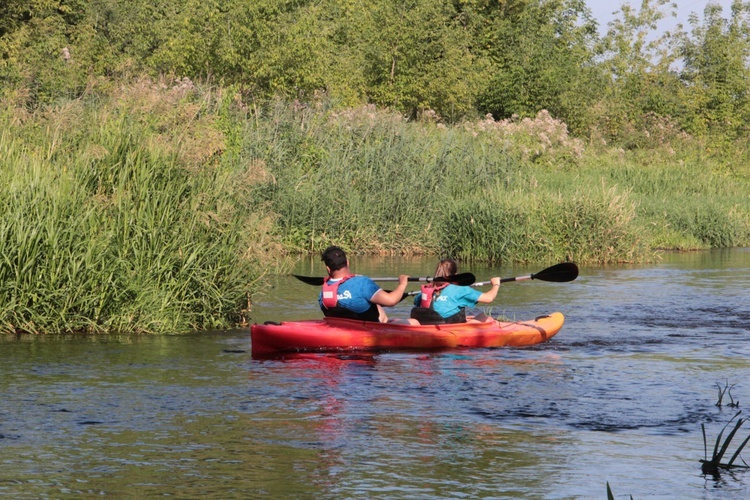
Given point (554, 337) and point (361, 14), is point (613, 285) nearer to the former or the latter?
point (554, 337)

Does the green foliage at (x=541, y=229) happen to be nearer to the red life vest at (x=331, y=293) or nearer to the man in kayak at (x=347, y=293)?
the man in kayak at (x=347, y=293)

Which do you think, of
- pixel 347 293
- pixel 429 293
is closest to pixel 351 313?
pixel 347 293

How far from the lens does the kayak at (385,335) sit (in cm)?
1138

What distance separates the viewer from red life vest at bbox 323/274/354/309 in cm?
1183

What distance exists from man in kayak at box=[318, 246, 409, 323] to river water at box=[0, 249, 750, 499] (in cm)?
55

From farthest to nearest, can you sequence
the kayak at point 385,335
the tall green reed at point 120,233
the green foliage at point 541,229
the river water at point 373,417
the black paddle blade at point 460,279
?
the green foliage at point 541,229 → the black paddle blade at point 460,279 → the tall green reed at point 120,233 → the kayak at point 385,335 → the river water at point 373,417

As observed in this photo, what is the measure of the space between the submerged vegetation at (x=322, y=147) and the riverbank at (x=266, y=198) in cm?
4

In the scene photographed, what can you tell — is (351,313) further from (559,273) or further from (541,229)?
(541,229)

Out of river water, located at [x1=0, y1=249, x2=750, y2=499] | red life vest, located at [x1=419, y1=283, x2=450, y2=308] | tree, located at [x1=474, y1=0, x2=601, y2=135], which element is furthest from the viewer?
tree, located at [x1=474, y1=0, x2=601, y2=135]

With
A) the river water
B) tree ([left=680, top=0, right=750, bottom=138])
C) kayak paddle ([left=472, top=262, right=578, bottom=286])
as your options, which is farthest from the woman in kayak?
tree ([left=680, top=0, right=750, bottom=138])

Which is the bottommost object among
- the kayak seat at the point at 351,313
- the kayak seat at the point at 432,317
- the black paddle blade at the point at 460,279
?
the kayak seat at the point at 432,317

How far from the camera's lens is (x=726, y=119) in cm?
4744

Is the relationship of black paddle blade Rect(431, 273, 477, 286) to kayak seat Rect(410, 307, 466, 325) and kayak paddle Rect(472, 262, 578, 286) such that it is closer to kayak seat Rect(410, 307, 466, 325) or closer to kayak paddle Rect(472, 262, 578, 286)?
kayak seat Rect(410, 307, 466, 325)

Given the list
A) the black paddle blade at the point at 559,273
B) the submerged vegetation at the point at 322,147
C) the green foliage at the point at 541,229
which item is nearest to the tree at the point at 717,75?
the submerged vegetation at the point at 322,147
